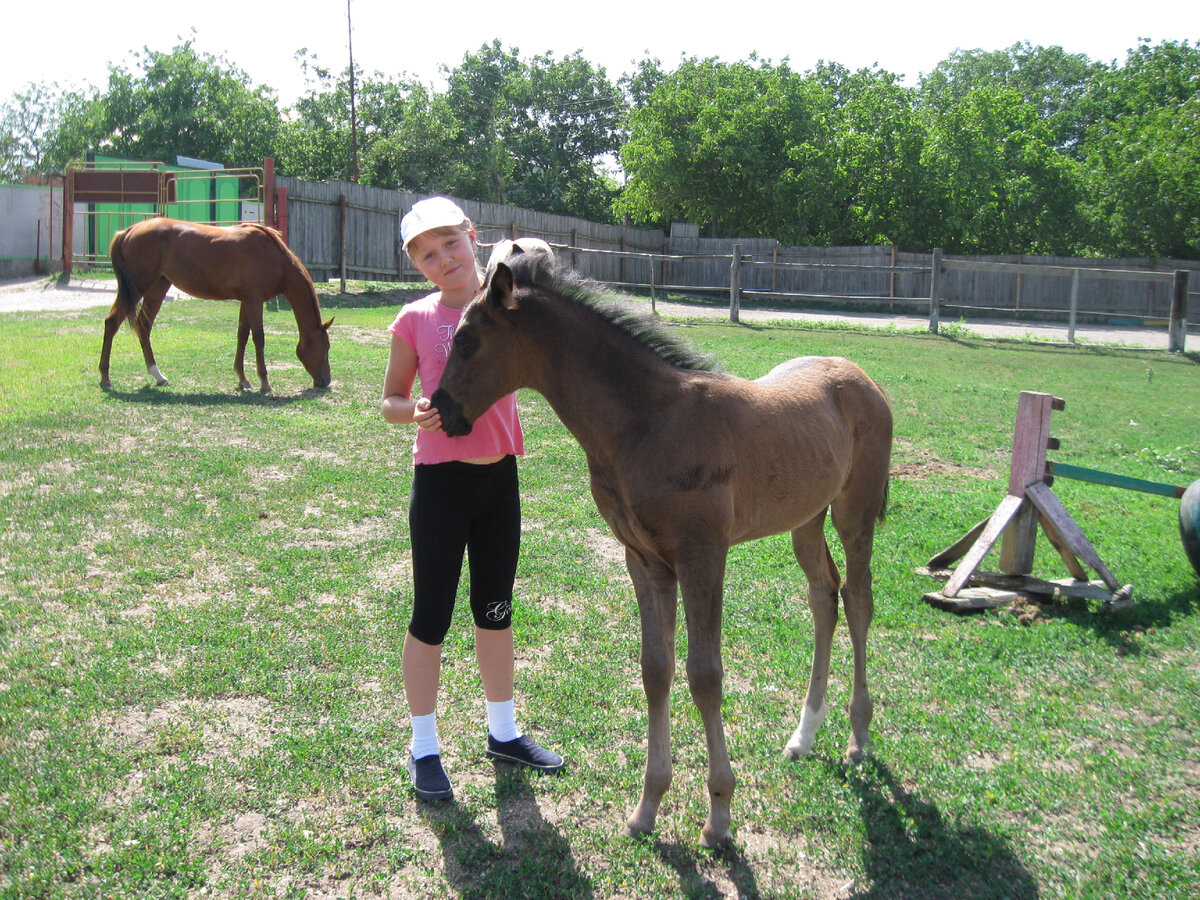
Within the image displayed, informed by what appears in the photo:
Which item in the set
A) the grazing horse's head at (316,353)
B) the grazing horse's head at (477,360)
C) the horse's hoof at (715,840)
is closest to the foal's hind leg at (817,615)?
the horse's hoof at (715,840)

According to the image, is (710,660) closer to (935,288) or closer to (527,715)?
(527,715)

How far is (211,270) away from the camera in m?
11.3

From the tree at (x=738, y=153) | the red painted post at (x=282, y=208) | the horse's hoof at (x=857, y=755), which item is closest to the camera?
the horse's hoof at (x=857, y=755)

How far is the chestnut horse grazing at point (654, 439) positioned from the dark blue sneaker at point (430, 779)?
71 cm

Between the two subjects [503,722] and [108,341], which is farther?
[108,341]

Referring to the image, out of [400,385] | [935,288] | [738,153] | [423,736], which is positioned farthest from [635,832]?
[738,153]

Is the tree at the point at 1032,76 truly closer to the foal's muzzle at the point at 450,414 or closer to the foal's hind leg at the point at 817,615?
the foal's hind leg at the point at 817,615

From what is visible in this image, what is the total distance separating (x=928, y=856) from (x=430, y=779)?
6.02 ft

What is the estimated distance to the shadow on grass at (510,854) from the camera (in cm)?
281

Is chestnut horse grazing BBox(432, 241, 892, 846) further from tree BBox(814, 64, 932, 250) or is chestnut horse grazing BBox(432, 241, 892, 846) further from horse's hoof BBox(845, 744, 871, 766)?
tree BBox(814, 64, 932, 250)

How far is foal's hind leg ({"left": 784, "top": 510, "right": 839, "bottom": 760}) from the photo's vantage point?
3744 millimetres

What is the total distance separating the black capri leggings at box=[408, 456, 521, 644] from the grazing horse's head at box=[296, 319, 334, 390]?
8130 millimetres

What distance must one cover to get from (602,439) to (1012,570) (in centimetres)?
377

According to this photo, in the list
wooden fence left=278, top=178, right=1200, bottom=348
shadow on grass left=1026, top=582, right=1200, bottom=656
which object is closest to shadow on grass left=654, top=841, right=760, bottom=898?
shadow on grass left=1026, top=582, right=1200, bottom=656
